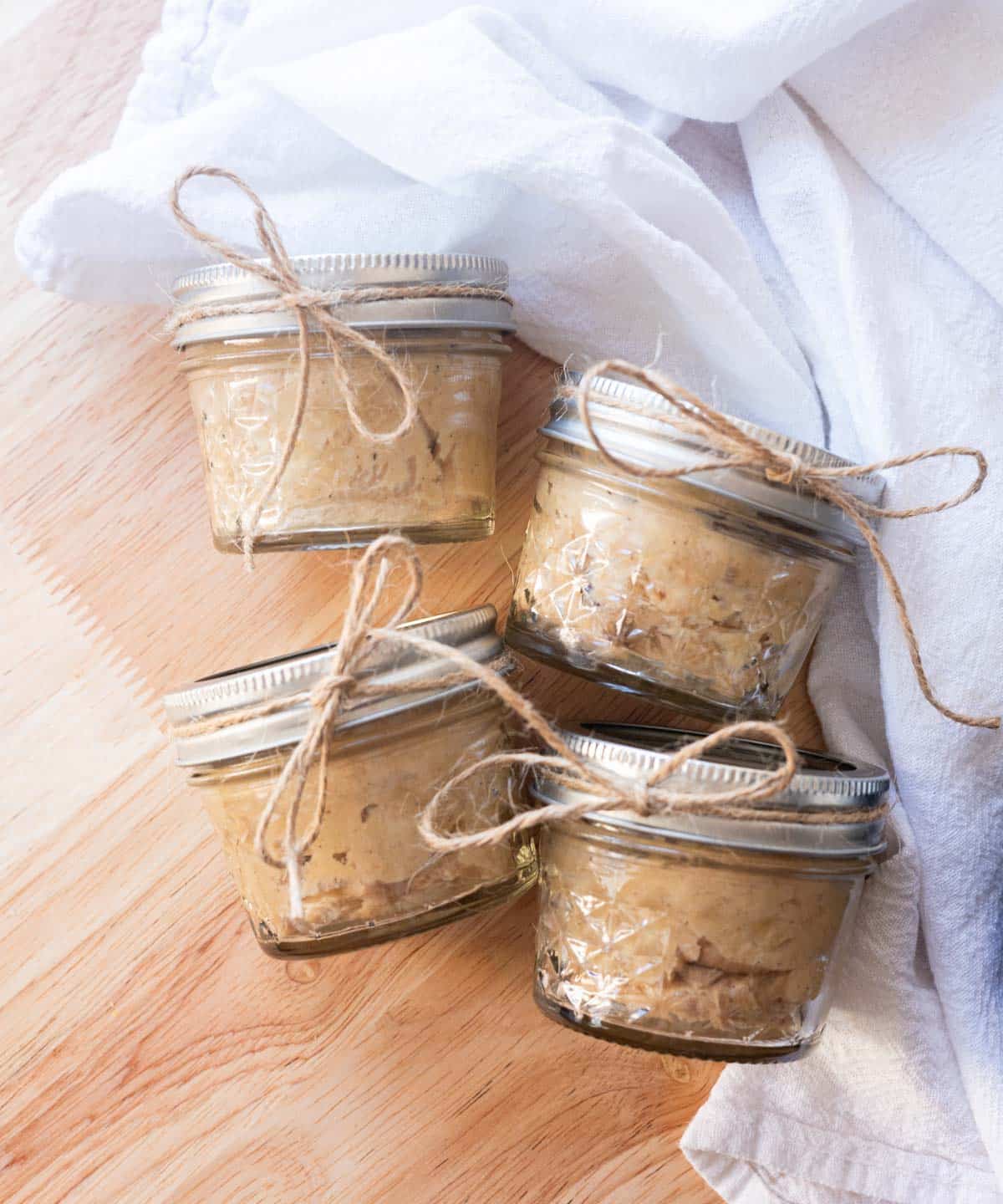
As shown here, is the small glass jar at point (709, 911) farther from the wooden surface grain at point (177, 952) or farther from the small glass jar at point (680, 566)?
the wooden surface grain at point (177, 952)

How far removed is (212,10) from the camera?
90 centimetres

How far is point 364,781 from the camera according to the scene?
0.72 m

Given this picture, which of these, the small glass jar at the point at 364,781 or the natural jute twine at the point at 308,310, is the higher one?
the natural jute twine at the point at 308,310

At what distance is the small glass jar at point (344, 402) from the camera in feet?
2.46

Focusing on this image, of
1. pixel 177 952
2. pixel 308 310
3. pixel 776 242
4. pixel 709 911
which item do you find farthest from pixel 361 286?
pixel 177 952

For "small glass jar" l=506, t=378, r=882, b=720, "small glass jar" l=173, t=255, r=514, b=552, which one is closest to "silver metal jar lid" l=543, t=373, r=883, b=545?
"small glass jar" l=506, t=378, r=882, b=720

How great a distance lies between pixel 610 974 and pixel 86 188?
0.74 metres

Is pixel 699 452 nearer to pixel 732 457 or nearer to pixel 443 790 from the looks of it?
pixel 732 457

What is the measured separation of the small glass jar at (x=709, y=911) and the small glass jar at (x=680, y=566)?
6cm

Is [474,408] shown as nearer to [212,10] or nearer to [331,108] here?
[331,108]

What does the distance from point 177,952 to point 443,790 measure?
380 millimetres

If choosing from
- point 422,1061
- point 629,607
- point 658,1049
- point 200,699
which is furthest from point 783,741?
point 422,1061

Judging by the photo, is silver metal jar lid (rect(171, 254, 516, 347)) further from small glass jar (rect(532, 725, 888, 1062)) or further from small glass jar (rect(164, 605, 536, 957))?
small glass jar (rect(532, 725, 888, 1062))

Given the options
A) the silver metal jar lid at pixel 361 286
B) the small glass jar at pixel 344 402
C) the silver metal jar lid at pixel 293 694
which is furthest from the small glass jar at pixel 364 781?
the silver metal jar lid at pixel 361 286
